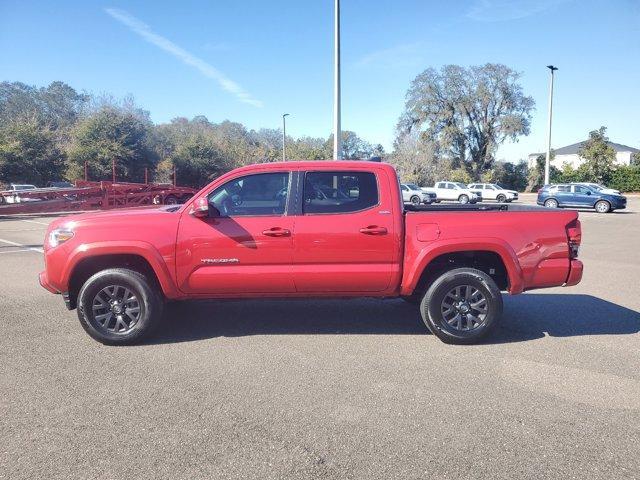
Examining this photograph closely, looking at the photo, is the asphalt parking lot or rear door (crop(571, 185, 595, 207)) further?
rear door (crop(571, 185, 595, 207))

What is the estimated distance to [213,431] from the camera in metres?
3.37

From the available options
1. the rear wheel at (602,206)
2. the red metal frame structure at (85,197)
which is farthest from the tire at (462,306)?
Answer: the rear wheel at (602,206)

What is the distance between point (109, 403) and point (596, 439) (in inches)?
135

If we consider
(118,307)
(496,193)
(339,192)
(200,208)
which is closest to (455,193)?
(496,193)

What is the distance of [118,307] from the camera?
5.07m

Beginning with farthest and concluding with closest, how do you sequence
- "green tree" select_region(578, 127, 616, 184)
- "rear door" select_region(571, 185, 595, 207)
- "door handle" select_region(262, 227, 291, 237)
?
"green tree" select_region(578, 127, 616, 184) < "rear door" select_region(571, 185, 595, 207) < "door handle" select_region(262, 227, 291, 237)

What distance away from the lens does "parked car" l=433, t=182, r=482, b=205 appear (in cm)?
3797

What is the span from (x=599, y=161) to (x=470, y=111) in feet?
50.5

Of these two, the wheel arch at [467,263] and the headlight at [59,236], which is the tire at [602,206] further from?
the headlight at [59,236]

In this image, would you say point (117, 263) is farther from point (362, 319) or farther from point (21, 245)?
point (21, 245)

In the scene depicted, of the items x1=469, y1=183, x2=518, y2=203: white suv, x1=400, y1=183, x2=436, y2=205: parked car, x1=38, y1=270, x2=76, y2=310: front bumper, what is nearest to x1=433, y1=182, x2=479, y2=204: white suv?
x1=469, y1=183, x2=518, y2=203: white suv

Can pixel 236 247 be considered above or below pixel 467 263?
above

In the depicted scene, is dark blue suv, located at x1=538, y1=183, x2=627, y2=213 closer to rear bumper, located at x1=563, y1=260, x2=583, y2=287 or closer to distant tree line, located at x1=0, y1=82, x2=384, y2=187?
rear bumper, located at x1=563, y1=260, x2=583, y2=287

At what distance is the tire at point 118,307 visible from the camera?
499 centimetres
